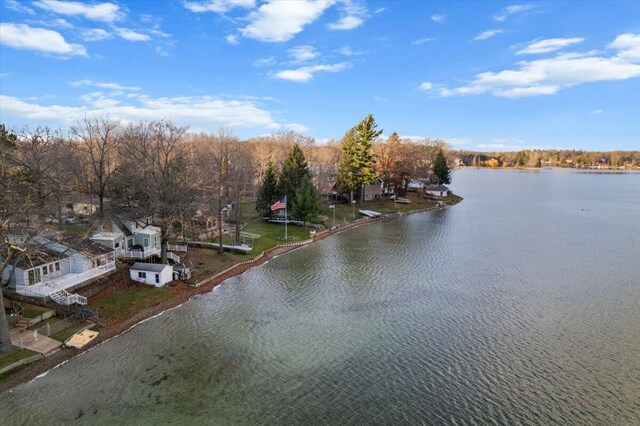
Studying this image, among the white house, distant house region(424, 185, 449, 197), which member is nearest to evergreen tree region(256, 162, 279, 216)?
the white house

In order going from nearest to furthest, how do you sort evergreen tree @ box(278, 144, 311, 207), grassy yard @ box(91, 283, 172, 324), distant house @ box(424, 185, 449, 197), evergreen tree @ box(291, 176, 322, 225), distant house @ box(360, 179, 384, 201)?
grassy yard @ box(91, 283, 172, 324) < evergreen tree @ box(291, 176, 322, 225) < evergreen tree @ box(278, 144, 311, 207) < distant house @ box(360, 179, 384, 201) < distant house @ box(424, 185, 449, 197)

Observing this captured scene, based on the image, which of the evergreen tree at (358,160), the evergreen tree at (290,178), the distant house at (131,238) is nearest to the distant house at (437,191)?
the evergreen tree at (358,160)

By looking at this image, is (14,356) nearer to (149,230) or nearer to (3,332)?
(3,332)

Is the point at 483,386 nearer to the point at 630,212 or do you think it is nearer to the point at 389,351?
the point at 389,351

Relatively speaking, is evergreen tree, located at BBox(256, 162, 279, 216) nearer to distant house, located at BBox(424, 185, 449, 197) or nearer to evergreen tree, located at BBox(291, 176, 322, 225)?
evergreen tree, located at BBox(291, 176, 322, 225)

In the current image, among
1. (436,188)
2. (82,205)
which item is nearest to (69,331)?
(82,205)

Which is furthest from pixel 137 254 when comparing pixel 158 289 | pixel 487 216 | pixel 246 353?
pixel 487 216
